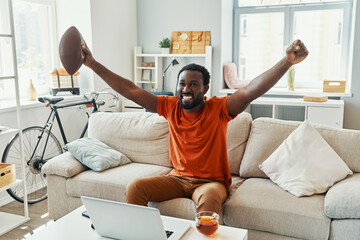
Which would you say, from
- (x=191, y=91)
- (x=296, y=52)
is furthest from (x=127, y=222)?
(x=296, y=52)

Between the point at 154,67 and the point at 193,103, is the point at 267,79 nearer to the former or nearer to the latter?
the point at 193,103

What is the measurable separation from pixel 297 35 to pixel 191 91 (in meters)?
3.18

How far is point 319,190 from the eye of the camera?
7.07ft

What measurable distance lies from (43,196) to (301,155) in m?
2.31

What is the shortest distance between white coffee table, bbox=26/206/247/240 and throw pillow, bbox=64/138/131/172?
805 mm

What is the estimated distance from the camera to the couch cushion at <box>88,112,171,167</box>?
274 cm

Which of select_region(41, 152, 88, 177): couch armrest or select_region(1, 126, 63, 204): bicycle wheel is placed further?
select_region(1, 126, 63, 204): bicycle wheel

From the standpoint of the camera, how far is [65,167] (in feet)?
8.31

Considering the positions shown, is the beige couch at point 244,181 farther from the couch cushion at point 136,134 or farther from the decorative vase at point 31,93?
the decorative vase at point 31,93

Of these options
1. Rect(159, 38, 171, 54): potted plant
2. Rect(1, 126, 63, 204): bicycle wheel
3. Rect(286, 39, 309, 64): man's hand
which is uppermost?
Rect(159, 38, 171, 54): potted plant

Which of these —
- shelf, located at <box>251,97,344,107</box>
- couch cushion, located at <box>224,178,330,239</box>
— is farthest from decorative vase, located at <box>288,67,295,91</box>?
couch cushion, located at <box>224,178,330,239</box>

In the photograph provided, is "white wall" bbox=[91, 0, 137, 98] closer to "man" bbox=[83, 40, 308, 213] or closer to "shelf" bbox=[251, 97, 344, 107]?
"shelf" bbox=[251, 97, 344, 107]

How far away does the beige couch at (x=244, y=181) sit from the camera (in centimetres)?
195

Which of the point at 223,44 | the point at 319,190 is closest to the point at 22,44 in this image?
the point at 223,44
